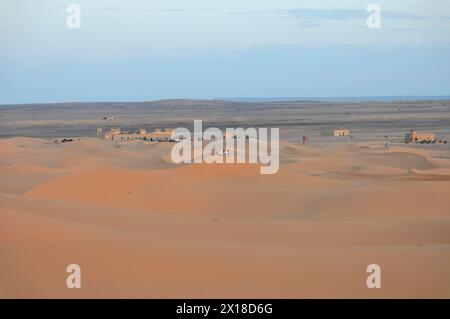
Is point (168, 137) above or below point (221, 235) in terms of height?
above

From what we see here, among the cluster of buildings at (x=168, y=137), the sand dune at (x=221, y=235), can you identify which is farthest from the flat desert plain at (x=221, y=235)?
the cluster of buildings at (x=168, y=137)

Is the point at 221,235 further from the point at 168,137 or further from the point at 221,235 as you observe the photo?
the point at 168,137

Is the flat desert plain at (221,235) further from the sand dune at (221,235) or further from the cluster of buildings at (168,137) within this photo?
the cluster of buildings at (168,137)

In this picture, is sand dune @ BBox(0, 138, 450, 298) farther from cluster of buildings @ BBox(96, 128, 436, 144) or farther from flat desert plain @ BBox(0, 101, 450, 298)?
cluster of buildings @ BBox(96, 128, 436, 144)

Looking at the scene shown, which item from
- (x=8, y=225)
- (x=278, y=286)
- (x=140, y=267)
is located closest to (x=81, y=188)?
(x=8, y=225)

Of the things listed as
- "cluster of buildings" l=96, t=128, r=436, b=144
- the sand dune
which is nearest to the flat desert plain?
the sand dune

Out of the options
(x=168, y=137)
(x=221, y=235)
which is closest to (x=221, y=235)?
(x=221, y=235)
